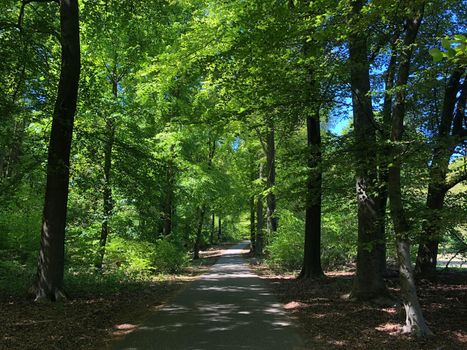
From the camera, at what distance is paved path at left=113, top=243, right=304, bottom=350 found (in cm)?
689

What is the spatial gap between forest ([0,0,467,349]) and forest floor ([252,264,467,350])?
8cm

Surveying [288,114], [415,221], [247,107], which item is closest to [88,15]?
[247,107]

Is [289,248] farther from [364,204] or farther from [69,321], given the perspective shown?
[69,321]

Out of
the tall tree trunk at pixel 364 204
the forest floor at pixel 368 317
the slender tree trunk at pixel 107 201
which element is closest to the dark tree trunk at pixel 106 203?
the slender tree trunk at pixel 107 201

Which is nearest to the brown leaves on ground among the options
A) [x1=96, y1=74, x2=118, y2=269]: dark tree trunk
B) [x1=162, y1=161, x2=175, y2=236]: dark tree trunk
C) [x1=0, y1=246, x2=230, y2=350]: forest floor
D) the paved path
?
[x1=0, y1=246, x2=230, y2=350]: forest floor

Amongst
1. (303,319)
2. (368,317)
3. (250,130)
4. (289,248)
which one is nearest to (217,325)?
(303,319)

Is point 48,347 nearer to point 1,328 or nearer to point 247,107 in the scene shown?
point 1,328

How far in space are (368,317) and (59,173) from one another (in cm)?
756

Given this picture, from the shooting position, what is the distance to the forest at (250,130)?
757cm

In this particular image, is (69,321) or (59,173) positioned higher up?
(59,173)

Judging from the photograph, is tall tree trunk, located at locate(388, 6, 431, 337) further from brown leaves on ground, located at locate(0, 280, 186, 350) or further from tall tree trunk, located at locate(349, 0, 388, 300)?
brown leaves on ground, located at locate(0, 280, 186, 350)

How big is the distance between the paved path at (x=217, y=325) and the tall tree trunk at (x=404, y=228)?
6.68 ft

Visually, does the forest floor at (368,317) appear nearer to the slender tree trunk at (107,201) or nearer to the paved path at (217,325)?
the paved path at (217,325)

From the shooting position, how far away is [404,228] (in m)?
7.38
